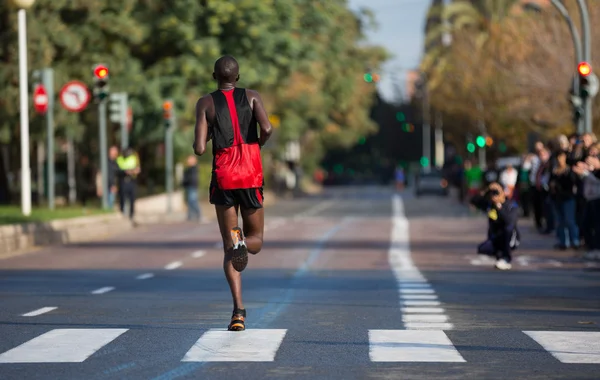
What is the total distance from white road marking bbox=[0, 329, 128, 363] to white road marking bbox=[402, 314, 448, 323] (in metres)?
2.31

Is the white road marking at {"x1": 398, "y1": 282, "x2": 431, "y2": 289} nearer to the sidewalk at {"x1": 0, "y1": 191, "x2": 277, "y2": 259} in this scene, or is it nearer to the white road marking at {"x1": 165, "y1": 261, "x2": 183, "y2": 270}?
the white road marking at {"x1": 165, "y1": 261, "x2": 183, "y2": 270}

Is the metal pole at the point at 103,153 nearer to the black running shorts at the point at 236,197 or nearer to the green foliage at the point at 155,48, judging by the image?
the green foliage at the point at 155,48

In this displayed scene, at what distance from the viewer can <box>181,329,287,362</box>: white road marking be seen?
9.53m

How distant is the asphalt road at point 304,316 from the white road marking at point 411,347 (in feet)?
0.04

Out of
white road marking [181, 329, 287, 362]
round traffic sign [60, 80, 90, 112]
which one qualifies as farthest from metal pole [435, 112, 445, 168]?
white road marking [181, 329, 287, 362]

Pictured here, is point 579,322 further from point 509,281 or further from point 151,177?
point 151,177

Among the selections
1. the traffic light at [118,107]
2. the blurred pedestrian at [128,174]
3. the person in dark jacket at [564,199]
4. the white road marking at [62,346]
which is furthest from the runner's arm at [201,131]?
the traffic light at [118,107]

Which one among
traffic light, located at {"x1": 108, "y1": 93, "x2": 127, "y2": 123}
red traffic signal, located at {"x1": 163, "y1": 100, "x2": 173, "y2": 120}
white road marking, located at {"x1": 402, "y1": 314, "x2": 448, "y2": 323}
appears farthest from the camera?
red traffic signal, located at {"x1": 163, "y1": 100, "x2": 173, "y2": 120}

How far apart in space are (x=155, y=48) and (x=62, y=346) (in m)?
37.8

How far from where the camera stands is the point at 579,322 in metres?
12.0

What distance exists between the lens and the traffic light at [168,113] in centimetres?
4303

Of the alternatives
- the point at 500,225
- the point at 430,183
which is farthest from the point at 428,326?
the point at 430,183

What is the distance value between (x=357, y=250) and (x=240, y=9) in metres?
21.4

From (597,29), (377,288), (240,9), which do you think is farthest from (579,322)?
(597,29)
